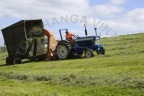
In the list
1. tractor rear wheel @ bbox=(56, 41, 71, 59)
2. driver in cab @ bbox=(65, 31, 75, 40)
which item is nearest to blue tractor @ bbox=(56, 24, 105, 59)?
tractor rear wheel @ bbox=(56, 41, 71, 59)

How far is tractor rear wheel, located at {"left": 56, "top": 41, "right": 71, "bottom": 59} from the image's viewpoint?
26.0m

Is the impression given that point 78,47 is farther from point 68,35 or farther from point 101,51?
point 101,51

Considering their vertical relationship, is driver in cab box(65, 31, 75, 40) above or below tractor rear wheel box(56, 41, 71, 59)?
above

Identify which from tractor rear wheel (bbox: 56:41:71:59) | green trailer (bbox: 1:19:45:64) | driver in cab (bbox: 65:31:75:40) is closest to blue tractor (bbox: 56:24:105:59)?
tractor rear wheel (bbox: 56:41:71:59)

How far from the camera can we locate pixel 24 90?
40.9 feet

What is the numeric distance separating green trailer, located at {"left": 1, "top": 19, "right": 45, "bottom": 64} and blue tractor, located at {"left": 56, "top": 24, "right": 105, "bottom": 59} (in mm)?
1723

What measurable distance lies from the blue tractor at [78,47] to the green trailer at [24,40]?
172 centimetres

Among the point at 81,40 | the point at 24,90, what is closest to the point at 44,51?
the point at 81,40

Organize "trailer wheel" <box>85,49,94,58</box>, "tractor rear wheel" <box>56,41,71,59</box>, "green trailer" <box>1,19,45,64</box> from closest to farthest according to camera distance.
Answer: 1. "trailer wheel" <box>85,49,94,58</box>
2. "tractor rear wheel" <box>56,41,71,59</box>
3. "green trailer" <box>1,19,45,64</box>

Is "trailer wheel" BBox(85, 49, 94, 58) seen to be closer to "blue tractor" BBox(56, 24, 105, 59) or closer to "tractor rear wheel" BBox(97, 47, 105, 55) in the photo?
"blue tractor" BBox(56, 24, 105, 59)

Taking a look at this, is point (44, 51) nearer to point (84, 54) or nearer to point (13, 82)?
point (84, 54)

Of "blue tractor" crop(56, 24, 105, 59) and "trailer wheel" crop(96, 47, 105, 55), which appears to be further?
"trailer wheel" crop(96, 47, 105, 55)

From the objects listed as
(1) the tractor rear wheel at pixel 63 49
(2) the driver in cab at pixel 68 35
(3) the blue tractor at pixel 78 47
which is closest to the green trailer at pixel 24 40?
(1) the tractor rear wheel at pixel 63 49

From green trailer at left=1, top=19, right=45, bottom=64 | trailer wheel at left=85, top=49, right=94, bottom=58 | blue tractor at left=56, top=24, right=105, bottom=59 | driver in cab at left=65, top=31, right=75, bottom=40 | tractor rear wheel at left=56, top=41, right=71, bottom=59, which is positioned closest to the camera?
trailer wheel at left=85, top=49, right=94, bottom=58
